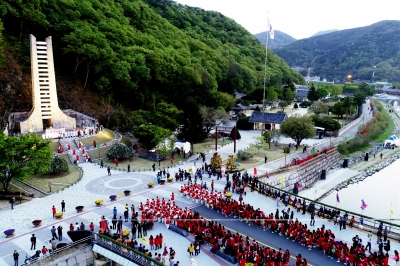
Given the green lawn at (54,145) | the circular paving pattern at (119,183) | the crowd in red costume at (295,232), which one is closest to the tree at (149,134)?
the circular paving pattern at (119,183)

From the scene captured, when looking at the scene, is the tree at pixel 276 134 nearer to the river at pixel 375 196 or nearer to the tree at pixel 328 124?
the river at pixel 375 196

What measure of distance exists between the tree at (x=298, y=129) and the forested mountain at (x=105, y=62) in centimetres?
1373

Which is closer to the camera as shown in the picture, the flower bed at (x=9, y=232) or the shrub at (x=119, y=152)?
the flower bed at (x=9, y=232)

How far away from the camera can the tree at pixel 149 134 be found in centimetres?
4609

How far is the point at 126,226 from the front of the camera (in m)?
25.9

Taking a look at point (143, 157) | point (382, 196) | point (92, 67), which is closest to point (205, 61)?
point (92, 67)

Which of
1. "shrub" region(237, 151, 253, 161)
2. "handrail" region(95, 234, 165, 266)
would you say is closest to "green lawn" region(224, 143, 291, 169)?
"shrub" region(237, 151, 253, 161)

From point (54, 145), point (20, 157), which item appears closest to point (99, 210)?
point (20, 157)

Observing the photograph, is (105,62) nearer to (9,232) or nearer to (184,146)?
(184,146)

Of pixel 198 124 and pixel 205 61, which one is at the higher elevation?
pixel 205 61

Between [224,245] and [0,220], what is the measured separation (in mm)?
17511

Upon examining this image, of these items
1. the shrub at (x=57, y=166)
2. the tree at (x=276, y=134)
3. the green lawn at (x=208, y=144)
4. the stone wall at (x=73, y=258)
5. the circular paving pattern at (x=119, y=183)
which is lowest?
the stone wall at (x=73, y=258)

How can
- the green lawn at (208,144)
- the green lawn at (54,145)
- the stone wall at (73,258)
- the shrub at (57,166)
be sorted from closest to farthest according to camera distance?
the stone wall at (73,258), the shrub at (57,166), the green lawn at (54,145), the green lawn at (208,144)

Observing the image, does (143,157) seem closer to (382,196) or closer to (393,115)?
(382,196)
